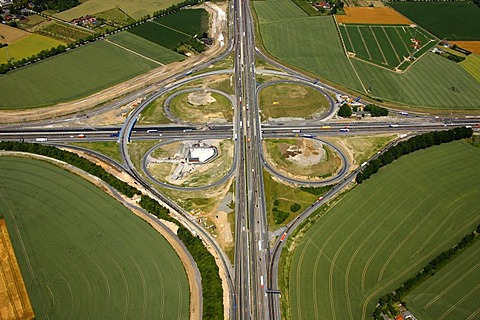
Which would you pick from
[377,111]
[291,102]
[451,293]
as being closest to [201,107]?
[291,102]

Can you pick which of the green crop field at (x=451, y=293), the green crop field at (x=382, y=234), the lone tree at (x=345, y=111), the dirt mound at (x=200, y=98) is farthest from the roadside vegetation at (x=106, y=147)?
the green crop field at (x=451, y=293)

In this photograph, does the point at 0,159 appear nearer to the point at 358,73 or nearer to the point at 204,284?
the point at 204,284

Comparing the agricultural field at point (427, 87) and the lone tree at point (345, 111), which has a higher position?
the agricultural field at point (427, 87)

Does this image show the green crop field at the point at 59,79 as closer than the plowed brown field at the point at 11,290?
No

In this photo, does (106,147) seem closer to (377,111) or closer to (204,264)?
(204,264)

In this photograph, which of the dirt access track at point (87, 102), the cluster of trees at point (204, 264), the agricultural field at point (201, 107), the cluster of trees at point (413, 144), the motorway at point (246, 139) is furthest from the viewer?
the agricultural field at point (201, 107)

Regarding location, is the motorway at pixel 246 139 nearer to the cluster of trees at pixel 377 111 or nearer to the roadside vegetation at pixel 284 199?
the roadside vegetation at pixel 284 199
